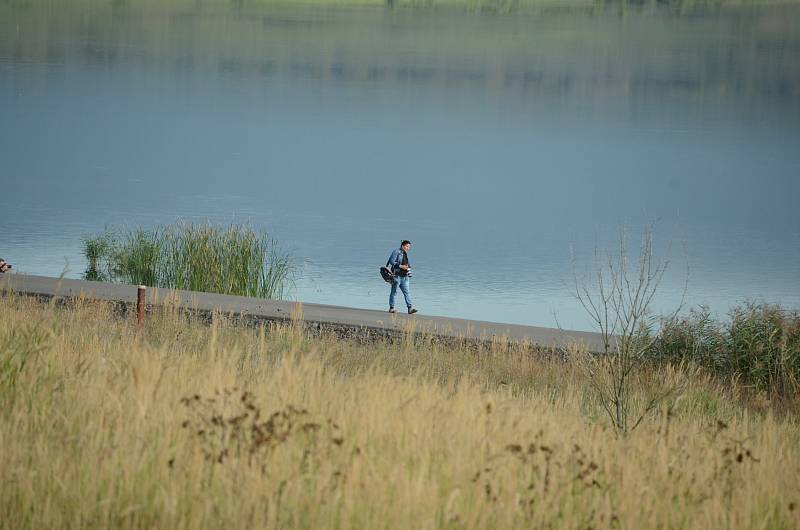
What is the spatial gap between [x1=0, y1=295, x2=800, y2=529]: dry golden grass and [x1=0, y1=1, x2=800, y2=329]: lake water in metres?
7.47

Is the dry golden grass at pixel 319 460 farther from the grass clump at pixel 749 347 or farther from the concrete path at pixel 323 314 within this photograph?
the concrete path at pixel 323 314

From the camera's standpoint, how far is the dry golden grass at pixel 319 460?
19.1 ft

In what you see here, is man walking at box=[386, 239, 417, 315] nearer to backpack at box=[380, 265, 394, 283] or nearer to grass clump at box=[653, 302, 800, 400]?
backpack at box=[380, 265, 394, 283]

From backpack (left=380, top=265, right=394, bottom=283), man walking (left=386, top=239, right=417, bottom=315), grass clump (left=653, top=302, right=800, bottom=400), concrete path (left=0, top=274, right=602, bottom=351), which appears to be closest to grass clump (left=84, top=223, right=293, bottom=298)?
concrete path (left=0, top=274, right=602, bottom=351)

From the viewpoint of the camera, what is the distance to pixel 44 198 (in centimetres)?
7462

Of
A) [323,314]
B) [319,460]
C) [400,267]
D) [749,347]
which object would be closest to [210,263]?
[400,267]

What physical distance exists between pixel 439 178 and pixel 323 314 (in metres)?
84.2

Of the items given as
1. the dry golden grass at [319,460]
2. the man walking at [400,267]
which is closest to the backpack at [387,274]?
the man walking at [400,267]

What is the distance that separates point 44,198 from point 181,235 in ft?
155

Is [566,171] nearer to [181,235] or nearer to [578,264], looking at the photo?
[578,264]

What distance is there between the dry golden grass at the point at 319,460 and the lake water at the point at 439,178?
24.5 feet

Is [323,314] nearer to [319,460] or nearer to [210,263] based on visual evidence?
[210,263]

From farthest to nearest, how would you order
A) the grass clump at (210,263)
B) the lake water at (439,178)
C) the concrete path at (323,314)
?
1. the lake water at (439,178)
2. the grass clump at (210,263)
3. the concrete path at (323,314)

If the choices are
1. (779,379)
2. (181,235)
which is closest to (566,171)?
(181,235)
